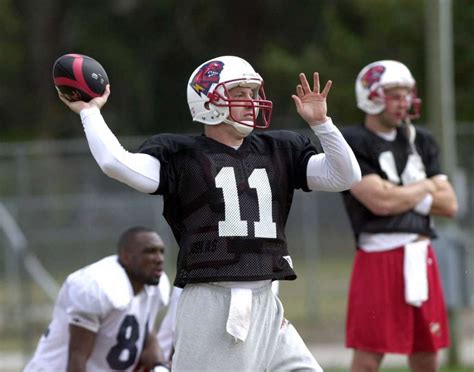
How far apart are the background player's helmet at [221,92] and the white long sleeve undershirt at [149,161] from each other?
0.30 meters

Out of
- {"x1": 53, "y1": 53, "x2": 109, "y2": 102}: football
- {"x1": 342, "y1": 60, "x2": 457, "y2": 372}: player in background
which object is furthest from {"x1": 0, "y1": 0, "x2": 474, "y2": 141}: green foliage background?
{"x1": 53, "y1": 53, "x2": 109, "y2": 102}: football

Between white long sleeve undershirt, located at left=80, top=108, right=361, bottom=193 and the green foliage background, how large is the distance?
17.4 meters

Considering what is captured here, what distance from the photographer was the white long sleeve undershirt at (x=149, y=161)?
5273 millimetres

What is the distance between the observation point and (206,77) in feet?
18.4

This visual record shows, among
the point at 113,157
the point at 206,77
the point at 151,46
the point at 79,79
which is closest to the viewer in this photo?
the point at 113,157

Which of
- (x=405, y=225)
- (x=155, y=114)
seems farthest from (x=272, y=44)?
(x=405, y=225)

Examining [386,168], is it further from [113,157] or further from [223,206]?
[113,157]

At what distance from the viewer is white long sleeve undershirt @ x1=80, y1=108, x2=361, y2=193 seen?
5.27m

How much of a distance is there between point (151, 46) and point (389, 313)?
908 inches

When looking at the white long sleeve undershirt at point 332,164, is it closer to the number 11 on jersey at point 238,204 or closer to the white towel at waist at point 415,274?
the number 11 on jersey at point 238,204

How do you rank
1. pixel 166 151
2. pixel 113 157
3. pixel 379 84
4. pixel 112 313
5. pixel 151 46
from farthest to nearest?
pixel 151 46 < pixel 379 84 < pixel 112 313 < pixel 166 151 < pixel 113 157

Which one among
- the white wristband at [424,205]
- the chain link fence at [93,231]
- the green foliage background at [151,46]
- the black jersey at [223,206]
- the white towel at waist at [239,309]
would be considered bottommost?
the chain link fence at [93,231]

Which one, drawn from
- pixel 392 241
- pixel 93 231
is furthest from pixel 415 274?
pixel 93 231

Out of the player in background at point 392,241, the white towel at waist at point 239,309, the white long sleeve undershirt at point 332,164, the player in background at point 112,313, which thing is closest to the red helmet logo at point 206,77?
the white long sleeve undershirt at point 332,164
